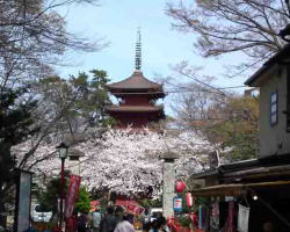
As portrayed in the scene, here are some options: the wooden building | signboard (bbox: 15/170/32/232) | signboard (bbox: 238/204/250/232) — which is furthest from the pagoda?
signboard (bbox: 238/204/250/232)

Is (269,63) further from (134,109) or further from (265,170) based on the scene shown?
(134,109)

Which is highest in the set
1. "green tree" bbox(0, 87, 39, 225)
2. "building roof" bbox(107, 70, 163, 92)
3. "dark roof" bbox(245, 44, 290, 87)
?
"building roof" bbox(107, 70, 163, 92)

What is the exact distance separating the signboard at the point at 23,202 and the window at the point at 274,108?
8156mm

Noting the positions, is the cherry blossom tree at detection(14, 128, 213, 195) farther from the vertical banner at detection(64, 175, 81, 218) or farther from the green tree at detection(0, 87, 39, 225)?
the green tree at detection(0, 87, 39, 225)

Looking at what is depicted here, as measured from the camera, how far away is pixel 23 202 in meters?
16.0

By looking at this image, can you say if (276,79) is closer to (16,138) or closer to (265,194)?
(265,194)

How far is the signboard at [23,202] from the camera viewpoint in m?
15.6

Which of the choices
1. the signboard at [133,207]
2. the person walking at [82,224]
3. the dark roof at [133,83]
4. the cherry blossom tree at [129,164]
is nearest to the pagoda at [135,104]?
the dark roof at [133,83]

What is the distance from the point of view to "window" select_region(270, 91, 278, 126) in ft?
67.7

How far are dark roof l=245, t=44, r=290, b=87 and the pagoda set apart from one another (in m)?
38.0

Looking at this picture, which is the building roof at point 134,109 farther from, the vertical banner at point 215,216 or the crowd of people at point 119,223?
the vertical banner at point 215,216

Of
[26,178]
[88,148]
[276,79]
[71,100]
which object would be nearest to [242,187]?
[26,178]

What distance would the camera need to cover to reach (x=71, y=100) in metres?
38.4

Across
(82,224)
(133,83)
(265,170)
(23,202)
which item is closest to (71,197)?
(82,224)
